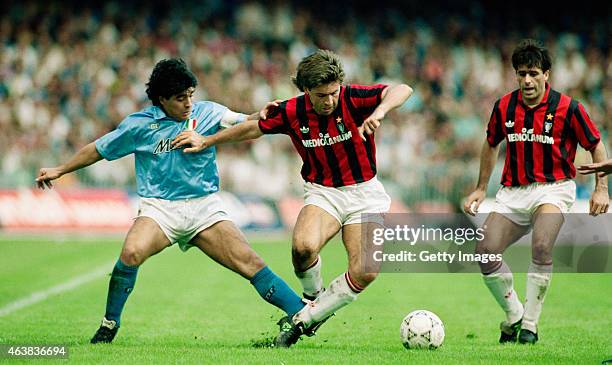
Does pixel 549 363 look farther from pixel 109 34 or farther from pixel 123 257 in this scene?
pixel 109 34

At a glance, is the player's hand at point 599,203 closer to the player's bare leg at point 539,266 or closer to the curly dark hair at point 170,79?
the player's bare leg at point 539,266

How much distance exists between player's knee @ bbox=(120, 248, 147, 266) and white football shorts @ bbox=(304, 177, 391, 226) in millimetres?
1335

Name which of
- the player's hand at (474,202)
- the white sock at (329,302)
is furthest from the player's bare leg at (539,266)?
the white sock at (329,302)

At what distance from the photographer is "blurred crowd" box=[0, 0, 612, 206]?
813 inches

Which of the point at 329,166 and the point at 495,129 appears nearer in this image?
the point at 329,166

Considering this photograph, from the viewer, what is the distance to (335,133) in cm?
738

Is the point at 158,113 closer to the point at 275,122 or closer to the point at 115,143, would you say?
the point at 115,143

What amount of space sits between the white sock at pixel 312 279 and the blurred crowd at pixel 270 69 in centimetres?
1220

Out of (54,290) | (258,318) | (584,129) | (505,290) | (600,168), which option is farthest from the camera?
(54,290)

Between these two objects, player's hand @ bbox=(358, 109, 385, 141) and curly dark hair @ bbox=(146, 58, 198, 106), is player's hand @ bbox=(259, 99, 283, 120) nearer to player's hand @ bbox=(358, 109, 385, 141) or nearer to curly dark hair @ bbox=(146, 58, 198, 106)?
curly dark hair @ bbox=(146, 58, 198, 106)

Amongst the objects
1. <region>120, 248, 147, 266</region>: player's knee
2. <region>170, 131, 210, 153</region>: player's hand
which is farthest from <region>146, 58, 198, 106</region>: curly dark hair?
<region>120, 248, 147, 266</region>: player's knee

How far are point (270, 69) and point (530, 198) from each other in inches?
655

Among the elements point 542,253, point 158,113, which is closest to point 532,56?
point 542,253

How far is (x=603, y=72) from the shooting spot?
24531 millimetres
